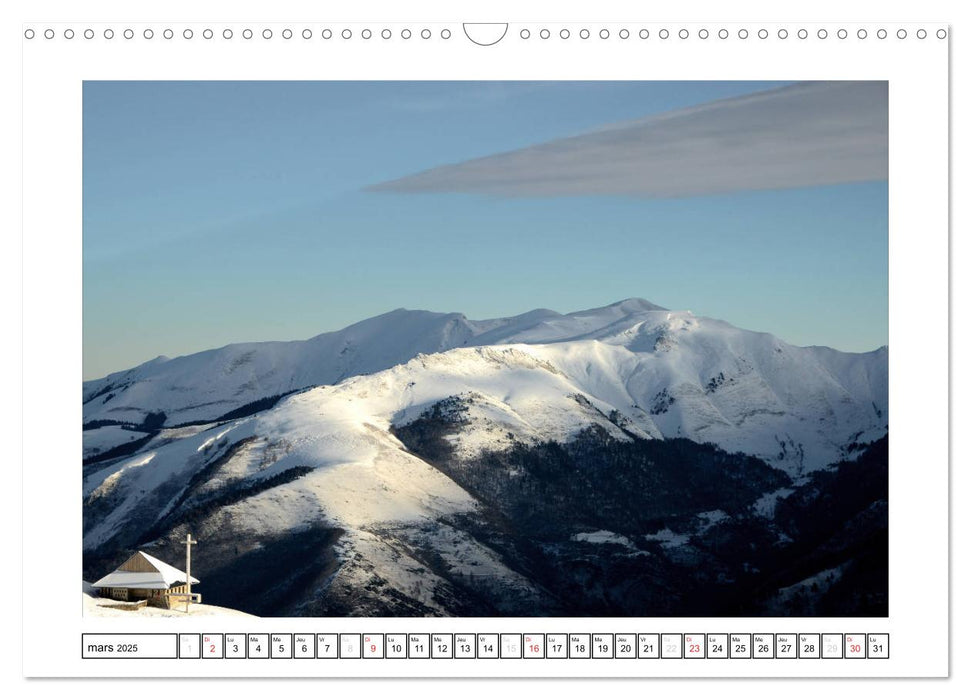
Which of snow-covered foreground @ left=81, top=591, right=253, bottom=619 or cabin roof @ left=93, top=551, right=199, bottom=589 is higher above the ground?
cabin roof @ left=93, top=551, right=199, bottom=589

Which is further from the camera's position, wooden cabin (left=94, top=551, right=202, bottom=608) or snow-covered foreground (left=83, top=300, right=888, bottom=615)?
snow-covered foreground (left=83, top=300, right=888, bottom=615)
